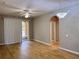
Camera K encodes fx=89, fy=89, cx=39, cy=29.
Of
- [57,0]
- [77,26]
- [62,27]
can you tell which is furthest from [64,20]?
[57,0]

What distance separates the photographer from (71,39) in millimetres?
4570

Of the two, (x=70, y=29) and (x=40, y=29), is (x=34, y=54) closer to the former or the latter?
(x=70, y=29)

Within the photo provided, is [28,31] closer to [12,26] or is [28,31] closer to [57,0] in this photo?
[12,26]

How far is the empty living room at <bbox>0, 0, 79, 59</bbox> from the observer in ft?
13.6

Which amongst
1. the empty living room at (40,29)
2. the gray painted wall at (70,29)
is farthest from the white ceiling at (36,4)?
the gray painted wall at (70,29)

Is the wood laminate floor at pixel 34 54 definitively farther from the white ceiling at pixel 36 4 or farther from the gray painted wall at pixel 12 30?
the white ceiling at pixel 36 4

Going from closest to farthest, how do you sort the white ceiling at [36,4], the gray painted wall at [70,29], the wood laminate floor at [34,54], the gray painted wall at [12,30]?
the white ceiling at [36,4] → the wood laminate floor at [34,54] → the gray painted wall at [70,29] → the gray painted wall at [12,30]

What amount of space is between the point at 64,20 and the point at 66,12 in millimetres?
470

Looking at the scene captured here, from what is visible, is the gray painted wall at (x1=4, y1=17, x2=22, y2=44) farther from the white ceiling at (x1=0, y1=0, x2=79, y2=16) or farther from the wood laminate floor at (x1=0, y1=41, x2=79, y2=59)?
the white ceiling at (x1=0, y1=0, x2=79, y2=16)

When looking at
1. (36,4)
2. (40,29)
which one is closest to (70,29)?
(36,4)

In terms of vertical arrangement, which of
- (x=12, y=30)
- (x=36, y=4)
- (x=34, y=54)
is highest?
(x=36, y=4)

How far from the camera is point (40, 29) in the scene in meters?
7.54

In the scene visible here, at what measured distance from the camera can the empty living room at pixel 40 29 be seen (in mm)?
4145

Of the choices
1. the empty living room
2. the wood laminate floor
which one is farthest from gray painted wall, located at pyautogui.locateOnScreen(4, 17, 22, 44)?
the wood laminate floor
